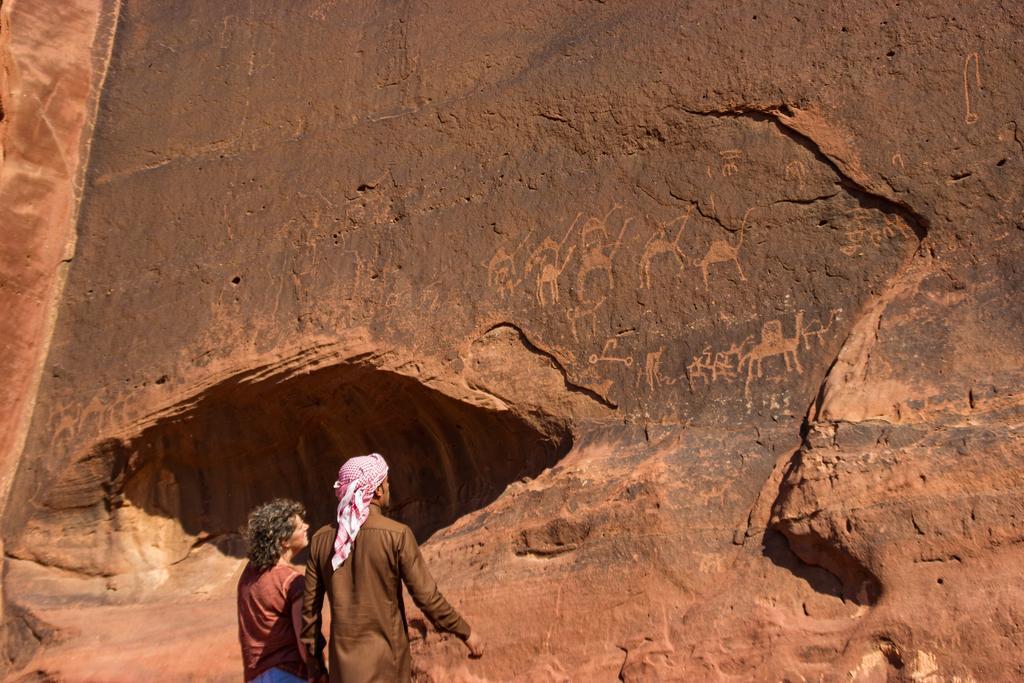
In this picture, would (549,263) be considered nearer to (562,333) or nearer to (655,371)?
(562,333)

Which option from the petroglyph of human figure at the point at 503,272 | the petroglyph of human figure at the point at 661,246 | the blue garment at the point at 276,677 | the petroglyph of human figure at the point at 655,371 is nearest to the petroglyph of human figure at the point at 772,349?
the petroglyph of human figure at the point at 655,371

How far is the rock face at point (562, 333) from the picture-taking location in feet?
11.4

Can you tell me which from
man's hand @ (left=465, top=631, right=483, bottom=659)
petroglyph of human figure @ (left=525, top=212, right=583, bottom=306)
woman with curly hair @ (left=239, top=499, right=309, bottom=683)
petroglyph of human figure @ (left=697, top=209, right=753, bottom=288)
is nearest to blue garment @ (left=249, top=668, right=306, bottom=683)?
woman with curly hair @ (left=239, top=499, right=309, bottom=683)

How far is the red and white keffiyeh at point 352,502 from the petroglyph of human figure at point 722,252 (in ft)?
6.81

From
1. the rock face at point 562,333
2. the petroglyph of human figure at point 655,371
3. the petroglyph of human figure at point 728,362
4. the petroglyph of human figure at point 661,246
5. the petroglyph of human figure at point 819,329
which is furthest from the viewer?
the petroglyph of human figure at point 661,246

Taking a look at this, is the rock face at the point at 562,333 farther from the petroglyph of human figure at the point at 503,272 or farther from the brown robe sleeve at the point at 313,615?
the brown robe sleeve at the point at 313,615

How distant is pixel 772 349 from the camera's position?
4.21m

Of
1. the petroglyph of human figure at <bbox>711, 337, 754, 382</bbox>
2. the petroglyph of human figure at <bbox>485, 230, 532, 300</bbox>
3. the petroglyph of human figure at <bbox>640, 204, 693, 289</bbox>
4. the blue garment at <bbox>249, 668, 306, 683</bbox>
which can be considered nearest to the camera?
the blue garment at <bbox>249, 668, 306, 683</bbox>

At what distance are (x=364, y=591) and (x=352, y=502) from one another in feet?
0.87

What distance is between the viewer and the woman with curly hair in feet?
9.80

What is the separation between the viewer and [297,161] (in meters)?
6.08

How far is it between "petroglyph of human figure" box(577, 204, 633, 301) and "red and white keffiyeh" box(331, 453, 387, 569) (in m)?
2.01

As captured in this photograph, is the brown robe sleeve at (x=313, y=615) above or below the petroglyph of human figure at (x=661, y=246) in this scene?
below

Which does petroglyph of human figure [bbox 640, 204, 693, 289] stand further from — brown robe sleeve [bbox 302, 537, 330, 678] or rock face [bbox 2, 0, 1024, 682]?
brown robe sleeve [bbox 302, 537, 330, 678]
